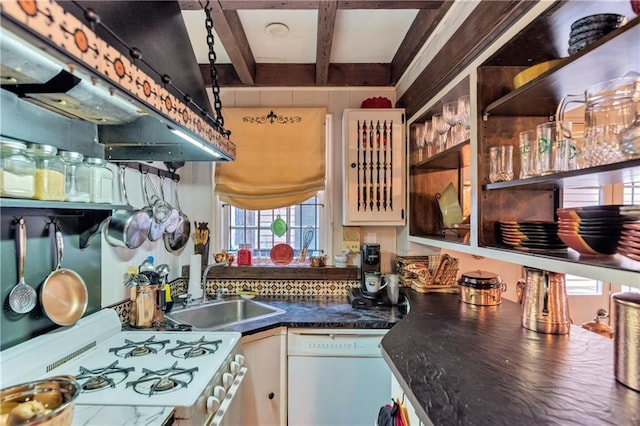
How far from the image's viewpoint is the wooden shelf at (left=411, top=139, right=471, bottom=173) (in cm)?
173

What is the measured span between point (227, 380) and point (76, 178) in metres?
1.04

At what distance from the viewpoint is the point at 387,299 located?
232 centimetres

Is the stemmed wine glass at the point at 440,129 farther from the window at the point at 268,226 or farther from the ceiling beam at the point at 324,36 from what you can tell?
the window at the point at 268,226

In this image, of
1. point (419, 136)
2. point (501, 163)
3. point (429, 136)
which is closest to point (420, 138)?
point (419, 136)

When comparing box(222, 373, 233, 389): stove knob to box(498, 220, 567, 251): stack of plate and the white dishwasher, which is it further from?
box(498, 220, 567, 251): stack of plate

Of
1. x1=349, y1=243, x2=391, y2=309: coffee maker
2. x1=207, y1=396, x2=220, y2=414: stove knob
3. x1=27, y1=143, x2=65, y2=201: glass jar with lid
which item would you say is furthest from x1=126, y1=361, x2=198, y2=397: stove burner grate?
x1=349, y1=243, x2=391, y2=309: coffee maker

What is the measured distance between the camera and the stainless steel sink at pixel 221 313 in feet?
7.13

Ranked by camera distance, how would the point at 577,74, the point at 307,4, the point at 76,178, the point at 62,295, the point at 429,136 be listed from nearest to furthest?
the point at 577,74 < the point at 76,178 < the point at 62,295 < the point at 307,4 < the point at 429,136

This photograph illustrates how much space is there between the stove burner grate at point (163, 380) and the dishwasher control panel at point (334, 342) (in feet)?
2.55

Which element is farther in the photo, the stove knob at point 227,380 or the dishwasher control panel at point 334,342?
the dishwasher control panel at point 334,342

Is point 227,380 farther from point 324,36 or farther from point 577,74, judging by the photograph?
point 324,36

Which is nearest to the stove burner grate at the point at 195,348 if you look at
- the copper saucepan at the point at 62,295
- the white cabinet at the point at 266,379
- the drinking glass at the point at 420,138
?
the white cabinet at the point at 266,379

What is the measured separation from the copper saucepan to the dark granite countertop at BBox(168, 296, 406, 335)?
2.30 feet

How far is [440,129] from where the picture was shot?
1.92m
